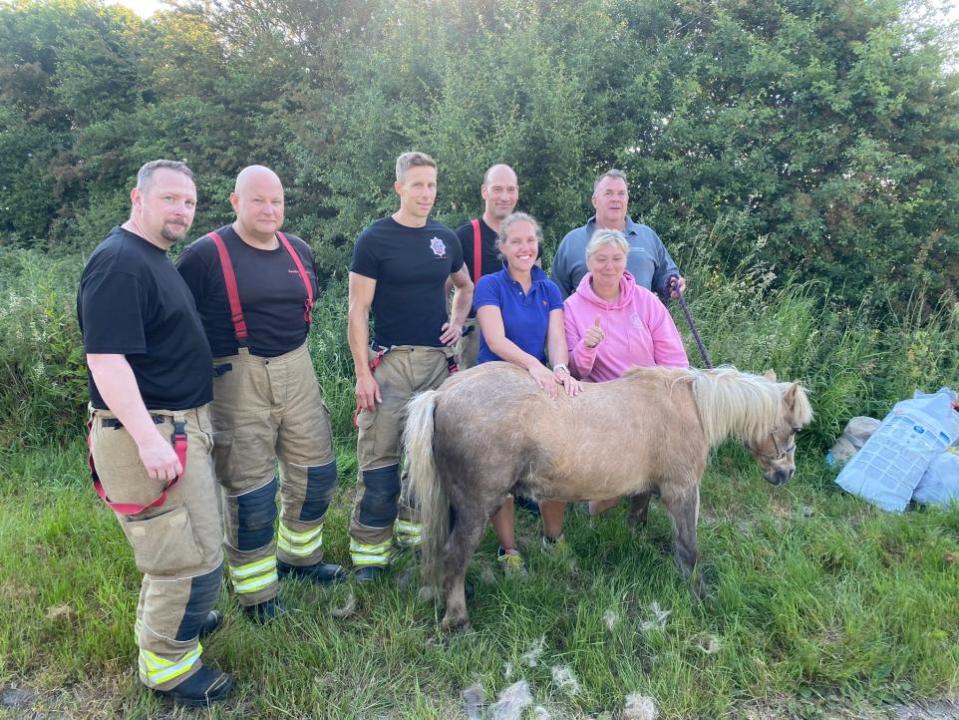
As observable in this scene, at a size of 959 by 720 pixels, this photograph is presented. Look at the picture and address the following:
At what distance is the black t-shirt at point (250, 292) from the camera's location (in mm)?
3070

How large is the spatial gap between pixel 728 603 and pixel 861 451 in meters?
2.21

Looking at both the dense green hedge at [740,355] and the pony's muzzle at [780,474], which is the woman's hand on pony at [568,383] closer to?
the pony's muzzle at [780,474]

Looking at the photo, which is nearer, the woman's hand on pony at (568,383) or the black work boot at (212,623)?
the black work boot at (212,623)

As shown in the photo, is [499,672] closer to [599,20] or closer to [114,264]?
[114,264]

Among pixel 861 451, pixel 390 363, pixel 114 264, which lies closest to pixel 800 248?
pixel 861 451

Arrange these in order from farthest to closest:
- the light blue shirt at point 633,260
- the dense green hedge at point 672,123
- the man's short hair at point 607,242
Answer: the dense green hedge at point 672,123
the light blue shirt at point 633,260
the man's short hair at point 607,242

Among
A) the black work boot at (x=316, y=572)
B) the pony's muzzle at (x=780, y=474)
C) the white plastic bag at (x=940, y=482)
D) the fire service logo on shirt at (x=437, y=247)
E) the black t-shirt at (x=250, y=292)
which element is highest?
the fire service logo on shirt at (x=437, y=247)

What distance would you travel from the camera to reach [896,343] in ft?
20.4

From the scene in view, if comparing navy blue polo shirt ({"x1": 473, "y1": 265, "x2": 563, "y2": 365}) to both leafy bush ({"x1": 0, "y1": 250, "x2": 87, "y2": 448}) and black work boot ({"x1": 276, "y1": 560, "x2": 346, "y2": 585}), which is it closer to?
black work boot ({"x1": 276, "y1": 560, "x2": 346, "y2": 585})

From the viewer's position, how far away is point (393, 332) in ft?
12.0

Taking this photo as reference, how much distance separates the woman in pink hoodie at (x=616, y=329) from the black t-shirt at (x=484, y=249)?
2.44 feet

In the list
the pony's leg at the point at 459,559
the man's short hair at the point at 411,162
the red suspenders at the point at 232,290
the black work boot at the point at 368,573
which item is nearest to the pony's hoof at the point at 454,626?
the pony's leg at the point at 459,559

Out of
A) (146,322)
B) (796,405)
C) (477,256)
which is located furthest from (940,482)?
(146,322)

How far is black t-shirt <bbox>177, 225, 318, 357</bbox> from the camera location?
10.1ft
